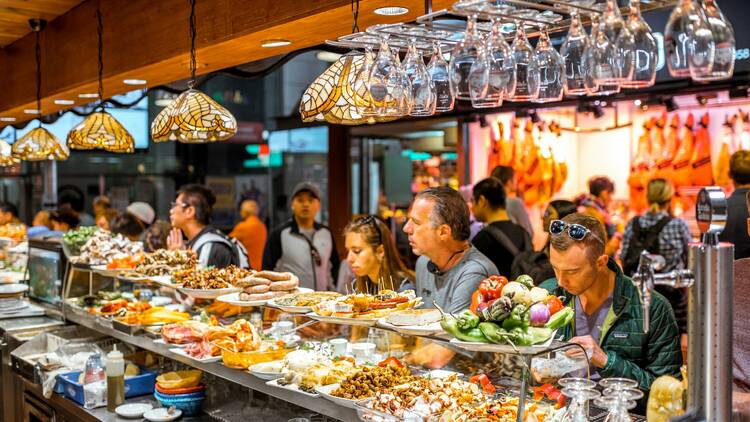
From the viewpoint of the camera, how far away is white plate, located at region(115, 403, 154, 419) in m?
3.97

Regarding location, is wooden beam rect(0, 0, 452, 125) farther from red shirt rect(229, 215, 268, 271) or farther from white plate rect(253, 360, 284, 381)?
red shirt rect(229, 215, 268, 271)

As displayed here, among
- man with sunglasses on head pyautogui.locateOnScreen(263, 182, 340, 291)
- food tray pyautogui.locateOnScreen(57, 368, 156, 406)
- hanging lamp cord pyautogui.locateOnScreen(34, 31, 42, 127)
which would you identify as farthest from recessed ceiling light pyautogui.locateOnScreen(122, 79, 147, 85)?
food tray pyautogui.locateOnScreen(57, 368, 156, 406)

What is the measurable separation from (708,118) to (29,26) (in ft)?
24.1

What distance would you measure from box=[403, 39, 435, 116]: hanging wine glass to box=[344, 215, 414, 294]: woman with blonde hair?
1937 mm

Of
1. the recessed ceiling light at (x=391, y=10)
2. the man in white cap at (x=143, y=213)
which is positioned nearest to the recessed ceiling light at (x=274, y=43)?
the recessed ceiling light at (x=391, y=10)

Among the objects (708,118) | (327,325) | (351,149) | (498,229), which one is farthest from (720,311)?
(351,149)

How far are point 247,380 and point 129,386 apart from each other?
44.9 inches

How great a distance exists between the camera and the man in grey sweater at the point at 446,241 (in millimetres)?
3680

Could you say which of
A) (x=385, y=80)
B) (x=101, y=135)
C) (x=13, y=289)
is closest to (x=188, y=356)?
(x=385, y=80)

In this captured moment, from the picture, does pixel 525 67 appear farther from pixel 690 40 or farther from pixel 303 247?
pixel 303 247

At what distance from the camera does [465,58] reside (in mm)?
2230

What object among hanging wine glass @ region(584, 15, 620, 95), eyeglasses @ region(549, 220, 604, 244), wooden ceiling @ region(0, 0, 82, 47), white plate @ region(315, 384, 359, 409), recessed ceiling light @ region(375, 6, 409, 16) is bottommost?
white plate @ region(315, 384, 359, 409)

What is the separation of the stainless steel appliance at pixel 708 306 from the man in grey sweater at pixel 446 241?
1.70 metres

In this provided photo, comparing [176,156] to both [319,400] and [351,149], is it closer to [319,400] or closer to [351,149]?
[351,149]
